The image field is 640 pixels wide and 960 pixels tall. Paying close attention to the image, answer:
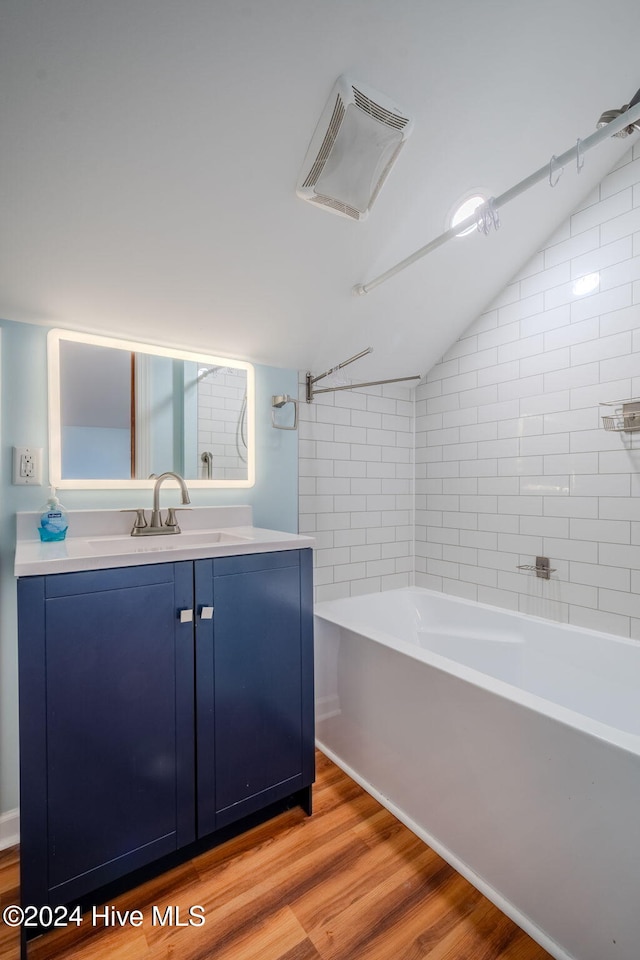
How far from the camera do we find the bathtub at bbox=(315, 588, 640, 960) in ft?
3.49

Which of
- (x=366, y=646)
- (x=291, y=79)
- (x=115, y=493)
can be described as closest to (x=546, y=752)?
(x=366, y=646)

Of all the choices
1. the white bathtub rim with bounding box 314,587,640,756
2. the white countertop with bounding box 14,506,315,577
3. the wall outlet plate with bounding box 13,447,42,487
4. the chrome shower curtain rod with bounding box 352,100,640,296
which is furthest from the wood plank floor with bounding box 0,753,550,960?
the chrome shower curtain rod with bounding box 352,100,640,296

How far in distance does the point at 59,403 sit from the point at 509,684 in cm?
205

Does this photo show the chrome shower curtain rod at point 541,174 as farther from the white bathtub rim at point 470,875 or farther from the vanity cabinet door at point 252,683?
the white bathtub rim at point 470,875

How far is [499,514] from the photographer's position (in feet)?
7.56

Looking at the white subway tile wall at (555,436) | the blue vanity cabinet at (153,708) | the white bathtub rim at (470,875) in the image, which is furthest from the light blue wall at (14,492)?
the white subway tile wall at (555,436)

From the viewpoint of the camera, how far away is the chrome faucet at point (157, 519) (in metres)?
1.71

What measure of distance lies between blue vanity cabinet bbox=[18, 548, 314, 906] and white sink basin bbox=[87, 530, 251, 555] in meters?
0.25

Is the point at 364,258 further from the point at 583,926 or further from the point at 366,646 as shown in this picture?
the point at 583,926

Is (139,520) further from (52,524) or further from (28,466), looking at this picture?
(28,466)

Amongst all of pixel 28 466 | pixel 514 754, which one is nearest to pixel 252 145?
pixel 28 466

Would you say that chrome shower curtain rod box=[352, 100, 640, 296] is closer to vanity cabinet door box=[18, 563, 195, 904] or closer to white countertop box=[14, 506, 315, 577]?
white countertop box=[14, 506, 315, 577]

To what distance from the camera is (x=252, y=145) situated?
1327mm

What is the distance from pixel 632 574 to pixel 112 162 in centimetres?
241
